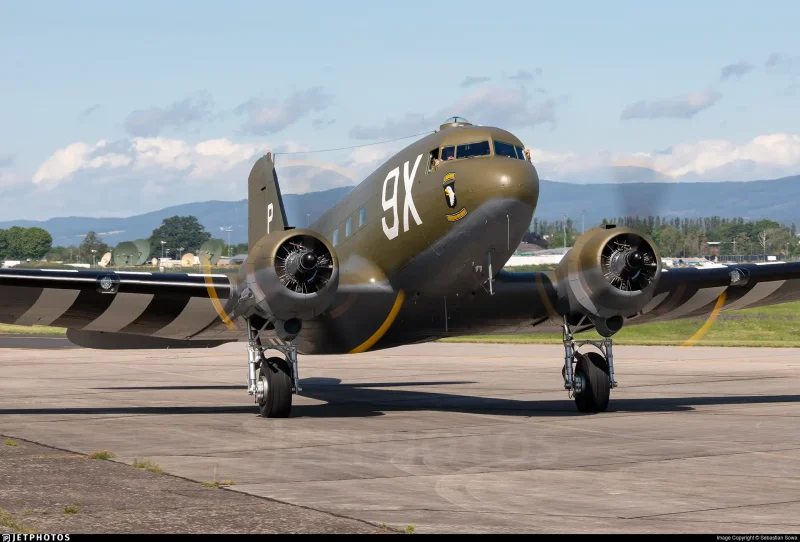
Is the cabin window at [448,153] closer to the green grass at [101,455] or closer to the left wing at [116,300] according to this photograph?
the left wing at [116,300]

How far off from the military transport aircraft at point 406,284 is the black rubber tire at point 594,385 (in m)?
0.03

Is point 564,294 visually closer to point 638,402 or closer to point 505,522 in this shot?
point 638,402

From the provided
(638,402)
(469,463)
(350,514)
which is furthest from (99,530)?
(638,402)

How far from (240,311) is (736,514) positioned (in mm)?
12219

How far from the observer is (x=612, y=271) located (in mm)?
20016

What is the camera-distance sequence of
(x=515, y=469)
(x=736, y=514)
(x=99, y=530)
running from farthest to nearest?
1. (x=515, y=469)
2. (x=736, y=514)
3. (x=99, y=530)

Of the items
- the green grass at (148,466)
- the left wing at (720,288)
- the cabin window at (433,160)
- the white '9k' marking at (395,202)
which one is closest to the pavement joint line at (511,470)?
the green grass at (148,466)

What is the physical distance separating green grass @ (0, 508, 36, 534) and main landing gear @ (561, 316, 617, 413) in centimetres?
1321

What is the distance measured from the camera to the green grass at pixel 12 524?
889 centimetres

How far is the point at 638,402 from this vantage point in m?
23.1

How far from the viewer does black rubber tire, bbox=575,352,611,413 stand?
2073 cm

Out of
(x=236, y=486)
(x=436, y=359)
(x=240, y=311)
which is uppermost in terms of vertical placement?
(x=240, y=311)

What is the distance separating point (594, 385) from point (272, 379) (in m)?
6.63

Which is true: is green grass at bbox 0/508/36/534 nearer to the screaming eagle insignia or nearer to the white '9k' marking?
the screaming eagle insignia
